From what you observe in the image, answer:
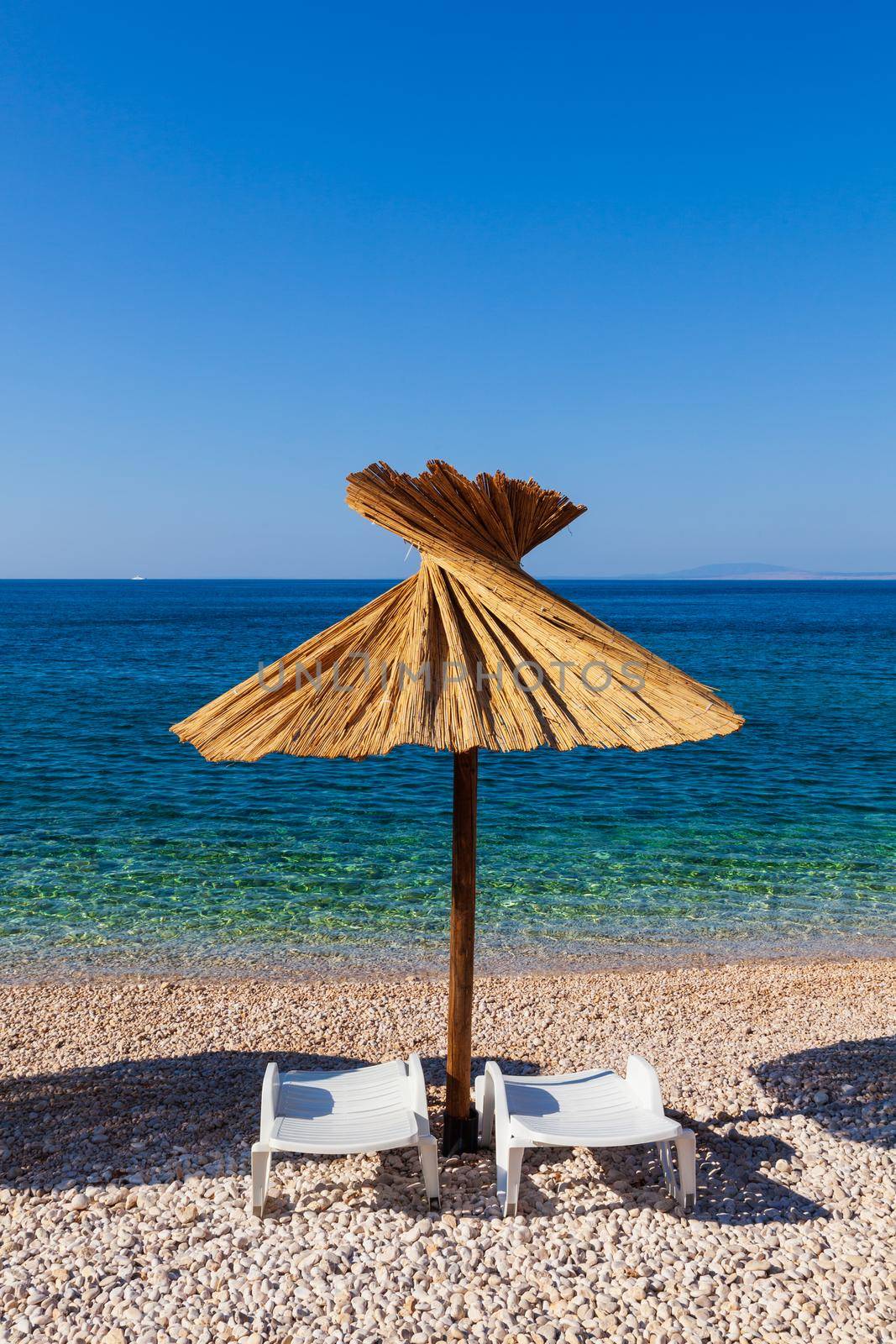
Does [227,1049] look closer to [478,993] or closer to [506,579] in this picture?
[478,993]

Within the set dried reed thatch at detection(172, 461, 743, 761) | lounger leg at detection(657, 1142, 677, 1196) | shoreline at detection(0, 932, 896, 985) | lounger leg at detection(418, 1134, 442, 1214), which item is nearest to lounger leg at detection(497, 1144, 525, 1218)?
lounger leg at detection(418, 1134, 442, 1214)

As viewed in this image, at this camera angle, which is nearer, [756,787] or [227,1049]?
[227,1049]

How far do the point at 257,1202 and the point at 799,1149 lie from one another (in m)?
2.85

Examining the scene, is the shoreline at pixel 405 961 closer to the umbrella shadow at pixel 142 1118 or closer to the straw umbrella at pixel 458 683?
the umbrella shadow at pixel 142 1118

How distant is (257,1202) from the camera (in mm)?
4105

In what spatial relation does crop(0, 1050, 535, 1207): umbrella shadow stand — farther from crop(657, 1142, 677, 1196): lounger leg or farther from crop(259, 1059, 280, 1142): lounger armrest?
crop(657, 1142, 677, 1196): lounger leg

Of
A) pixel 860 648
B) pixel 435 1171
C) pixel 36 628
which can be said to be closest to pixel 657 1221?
pixel 435 1171

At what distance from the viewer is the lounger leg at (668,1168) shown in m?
4.32

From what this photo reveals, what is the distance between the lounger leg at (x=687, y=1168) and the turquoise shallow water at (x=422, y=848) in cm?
475

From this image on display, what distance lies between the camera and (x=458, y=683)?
4.00 meters

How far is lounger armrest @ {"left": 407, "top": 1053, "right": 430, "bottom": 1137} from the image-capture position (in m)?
4.30

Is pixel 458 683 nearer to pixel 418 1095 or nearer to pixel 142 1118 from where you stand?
pixel 418 1095

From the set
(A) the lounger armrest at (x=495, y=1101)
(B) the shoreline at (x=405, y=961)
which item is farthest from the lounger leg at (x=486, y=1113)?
(B) the shoreline at (x=405, y=961)

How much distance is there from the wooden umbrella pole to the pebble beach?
6.7 inches
